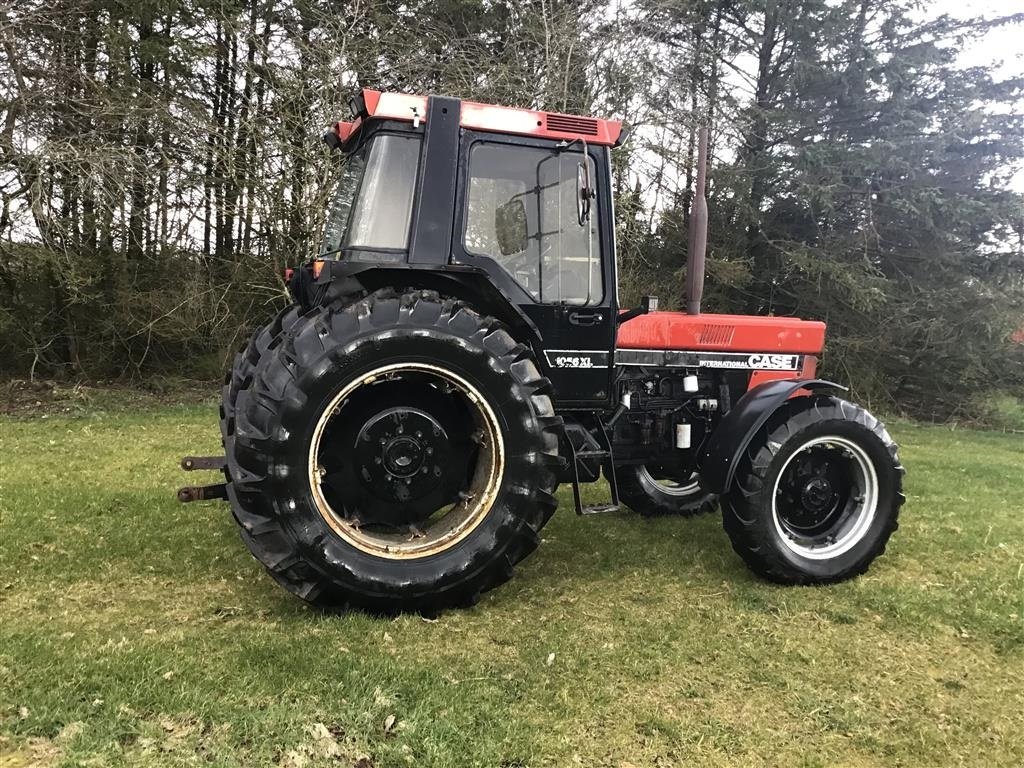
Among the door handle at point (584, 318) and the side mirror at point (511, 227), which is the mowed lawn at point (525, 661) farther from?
the side mirror at point (511, 227)

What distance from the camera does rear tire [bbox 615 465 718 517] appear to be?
16.5ft

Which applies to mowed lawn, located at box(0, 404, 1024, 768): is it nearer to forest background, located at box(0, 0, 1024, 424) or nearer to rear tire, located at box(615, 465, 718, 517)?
rear tire, located at box(615, 465, 718, 517)

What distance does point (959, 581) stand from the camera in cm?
383

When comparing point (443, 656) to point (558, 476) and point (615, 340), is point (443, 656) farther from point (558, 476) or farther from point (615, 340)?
point (615, 340)

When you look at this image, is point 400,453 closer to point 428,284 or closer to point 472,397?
point 472,397

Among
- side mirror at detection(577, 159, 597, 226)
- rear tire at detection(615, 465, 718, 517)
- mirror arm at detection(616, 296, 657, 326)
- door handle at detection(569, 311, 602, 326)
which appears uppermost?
side mirror at detection(577, 159, 597, 226)

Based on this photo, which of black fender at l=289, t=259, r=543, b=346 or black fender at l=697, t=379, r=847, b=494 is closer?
black fender at l=289, t=259, r=543, b=346

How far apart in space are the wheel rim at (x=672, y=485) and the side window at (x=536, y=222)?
1776 millimetres

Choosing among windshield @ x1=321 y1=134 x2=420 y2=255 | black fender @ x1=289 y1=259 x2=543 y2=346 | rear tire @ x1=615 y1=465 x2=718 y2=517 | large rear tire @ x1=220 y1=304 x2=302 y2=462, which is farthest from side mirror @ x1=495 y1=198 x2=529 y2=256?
rear tire @ x1=615 y1=465 x2=718 y2=517

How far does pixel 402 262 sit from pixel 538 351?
79 cm

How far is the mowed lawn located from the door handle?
1.28 m

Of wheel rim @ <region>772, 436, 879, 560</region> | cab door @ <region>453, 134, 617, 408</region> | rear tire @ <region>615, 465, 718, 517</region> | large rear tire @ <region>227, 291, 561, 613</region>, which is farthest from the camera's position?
rear tire @ <region>615, 465, 718, 517</region>

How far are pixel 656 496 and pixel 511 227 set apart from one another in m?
2.32

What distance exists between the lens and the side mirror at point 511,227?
11.7 feet
